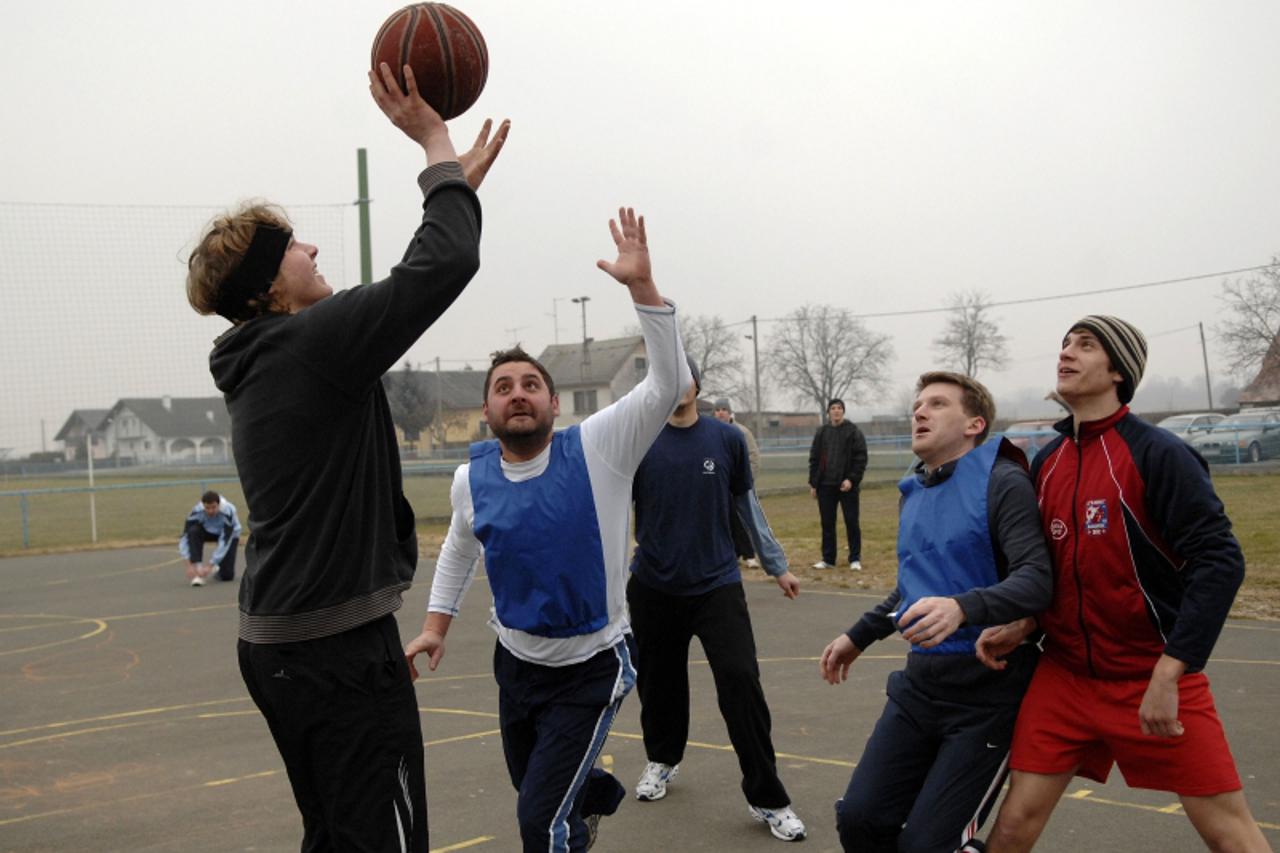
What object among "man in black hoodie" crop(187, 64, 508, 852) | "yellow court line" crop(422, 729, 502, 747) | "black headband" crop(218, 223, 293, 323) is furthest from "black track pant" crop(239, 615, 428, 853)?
"yellow court line" crop(422, 729, 502, 747)

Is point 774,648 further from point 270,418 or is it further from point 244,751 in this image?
point 270,418

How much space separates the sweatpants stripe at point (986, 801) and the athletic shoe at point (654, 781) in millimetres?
2560

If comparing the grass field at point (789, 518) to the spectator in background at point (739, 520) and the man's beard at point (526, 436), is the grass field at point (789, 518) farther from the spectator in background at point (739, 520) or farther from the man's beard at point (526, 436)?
the man's beard at point (526, 436)

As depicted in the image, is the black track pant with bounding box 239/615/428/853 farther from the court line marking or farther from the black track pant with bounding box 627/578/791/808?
the black track pant with bounding box 627/578/791/808

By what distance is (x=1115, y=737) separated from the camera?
367 cm

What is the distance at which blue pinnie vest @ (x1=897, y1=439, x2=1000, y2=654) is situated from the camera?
391 centimetres

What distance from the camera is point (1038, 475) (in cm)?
401

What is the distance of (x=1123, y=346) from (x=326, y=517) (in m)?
2.51

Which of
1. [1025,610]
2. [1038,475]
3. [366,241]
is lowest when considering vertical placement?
[1025,610]

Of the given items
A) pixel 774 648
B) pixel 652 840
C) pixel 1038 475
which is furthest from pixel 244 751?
pixel 1038 475

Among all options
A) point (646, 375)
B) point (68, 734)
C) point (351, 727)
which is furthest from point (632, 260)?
point (68, 734)

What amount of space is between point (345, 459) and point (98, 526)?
1353 inches

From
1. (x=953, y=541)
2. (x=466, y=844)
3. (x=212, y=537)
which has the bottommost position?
(x=466, y=844)

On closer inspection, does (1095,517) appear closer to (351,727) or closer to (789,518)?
(351,727)
